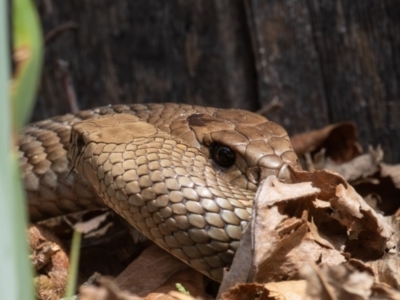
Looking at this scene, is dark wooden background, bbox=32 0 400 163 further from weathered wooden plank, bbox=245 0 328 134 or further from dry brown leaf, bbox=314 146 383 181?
dry brown leaf, bbox=314 146 383 181

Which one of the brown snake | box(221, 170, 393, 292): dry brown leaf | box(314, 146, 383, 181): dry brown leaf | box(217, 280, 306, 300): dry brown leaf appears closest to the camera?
box(217, 280, 306, 300): dry brown leaf

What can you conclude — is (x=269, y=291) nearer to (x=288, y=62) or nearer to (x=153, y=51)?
(x=288, y=62)

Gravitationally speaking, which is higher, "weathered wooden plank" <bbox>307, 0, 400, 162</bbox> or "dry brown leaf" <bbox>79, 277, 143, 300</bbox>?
"dry brown leaf" <bbox>79, 277, 143, 300</bbox>

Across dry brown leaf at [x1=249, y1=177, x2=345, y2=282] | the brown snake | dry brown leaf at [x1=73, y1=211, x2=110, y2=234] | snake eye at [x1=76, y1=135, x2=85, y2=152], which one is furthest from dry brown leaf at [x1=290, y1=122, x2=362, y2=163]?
dry brown leaf at [x1=249, y1=177, x2=345, y2=282]

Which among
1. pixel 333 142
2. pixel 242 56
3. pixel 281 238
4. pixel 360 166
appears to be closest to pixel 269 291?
pixel 281 238

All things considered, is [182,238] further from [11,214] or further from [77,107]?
[77,107]

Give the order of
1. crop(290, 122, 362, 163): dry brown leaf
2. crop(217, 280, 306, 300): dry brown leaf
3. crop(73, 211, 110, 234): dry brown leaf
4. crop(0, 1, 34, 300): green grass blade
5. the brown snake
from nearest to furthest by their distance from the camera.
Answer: crop(0, 1, 34, 300): green grass blade, crop(217, 280, 306, 300): dry brown leaf, the brown snake, crop(73, 211, 110, 234): dry brown leaf, crop(290, 122, 362, 163): dry brown leaf
